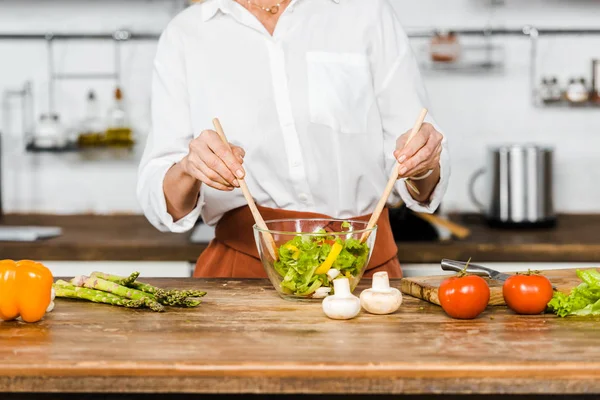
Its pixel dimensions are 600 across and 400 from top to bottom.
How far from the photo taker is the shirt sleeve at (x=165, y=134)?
179 cm

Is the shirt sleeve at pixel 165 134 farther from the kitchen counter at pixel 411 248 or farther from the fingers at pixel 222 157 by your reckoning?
the kitchen counter at pixel 411 248

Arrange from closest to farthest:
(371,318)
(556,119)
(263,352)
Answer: (263,352) < (371,318) < (556,119)

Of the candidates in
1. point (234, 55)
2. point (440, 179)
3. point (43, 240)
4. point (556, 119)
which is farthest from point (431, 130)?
point (556, 119)

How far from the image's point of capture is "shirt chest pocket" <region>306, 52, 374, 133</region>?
76.6 inches

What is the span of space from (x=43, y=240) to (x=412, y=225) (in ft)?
3.89

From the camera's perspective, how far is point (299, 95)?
195 cm

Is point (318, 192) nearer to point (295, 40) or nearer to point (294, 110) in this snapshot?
point (294, 110)

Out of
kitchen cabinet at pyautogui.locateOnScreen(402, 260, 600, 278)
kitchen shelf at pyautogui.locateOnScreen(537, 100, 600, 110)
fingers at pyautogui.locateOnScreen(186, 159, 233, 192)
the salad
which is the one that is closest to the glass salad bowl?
the salad

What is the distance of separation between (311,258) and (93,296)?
1.32 feet

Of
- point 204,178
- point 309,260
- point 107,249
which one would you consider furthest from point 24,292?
point 107,249

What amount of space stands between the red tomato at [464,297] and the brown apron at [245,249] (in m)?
0.48

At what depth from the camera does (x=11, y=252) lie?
2.61 meters

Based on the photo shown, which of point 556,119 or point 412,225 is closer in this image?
point 412,225

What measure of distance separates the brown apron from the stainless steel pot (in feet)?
3.44
